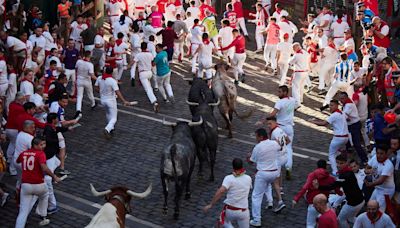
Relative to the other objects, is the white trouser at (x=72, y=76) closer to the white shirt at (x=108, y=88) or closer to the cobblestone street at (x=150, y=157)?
the cobblestone street at (x=150, y=157)

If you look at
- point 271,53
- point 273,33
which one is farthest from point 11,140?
point 271,53

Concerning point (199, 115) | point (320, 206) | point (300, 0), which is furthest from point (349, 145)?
point (300, 0)

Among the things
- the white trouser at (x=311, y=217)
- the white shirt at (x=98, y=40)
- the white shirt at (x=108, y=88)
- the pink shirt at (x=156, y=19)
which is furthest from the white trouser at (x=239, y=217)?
the pink shirt at (x=156, y=19)

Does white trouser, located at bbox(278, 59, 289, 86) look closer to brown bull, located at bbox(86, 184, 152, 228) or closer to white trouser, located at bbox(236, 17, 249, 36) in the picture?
white trouser, located at bbox(236, 17, 249, 36)

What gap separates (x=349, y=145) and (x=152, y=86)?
863 centimetres

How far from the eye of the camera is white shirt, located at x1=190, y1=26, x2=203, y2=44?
93.9 feet

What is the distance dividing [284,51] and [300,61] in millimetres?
2295

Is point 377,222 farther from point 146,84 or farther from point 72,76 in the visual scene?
point 72,76

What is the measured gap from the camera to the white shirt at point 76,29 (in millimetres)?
28219

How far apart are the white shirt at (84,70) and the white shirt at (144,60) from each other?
5.46 feet

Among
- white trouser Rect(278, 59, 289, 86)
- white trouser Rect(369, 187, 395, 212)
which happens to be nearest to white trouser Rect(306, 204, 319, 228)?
white trouser Rect(369, 187, 395, 212)

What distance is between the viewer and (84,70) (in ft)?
79.3

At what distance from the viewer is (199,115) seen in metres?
20.7

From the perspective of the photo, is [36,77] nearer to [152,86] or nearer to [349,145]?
[152,86]
